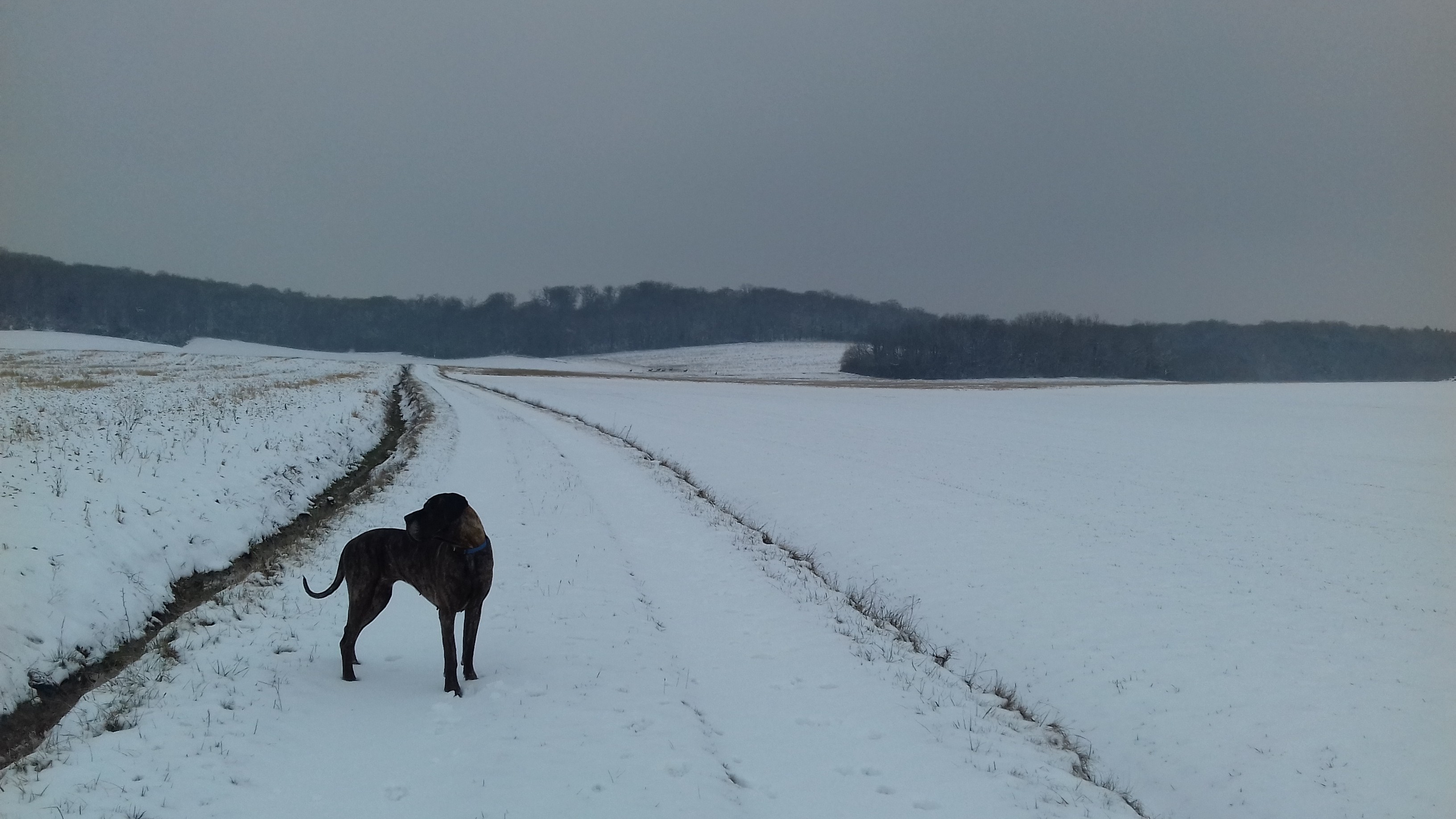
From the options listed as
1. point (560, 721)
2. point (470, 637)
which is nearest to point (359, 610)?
point (470, 637)

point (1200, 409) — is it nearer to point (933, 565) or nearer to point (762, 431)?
point (762, 431)

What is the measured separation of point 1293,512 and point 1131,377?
122777 millimetres

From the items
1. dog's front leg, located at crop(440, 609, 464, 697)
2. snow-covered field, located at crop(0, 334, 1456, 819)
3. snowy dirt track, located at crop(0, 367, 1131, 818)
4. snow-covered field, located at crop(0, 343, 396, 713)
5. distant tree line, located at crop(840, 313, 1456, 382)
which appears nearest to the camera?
snowy dirt track, located at crop(0, 367, 1131, 818)

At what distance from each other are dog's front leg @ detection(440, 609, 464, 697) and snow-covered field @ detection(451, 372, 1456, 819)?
6362 mm

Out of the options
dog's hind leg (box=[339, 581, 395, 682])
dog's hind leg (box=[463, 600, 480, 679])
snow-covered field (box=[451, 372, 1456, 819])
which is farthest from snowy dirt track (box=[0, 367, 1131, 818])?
snow-covered field (box=[451, 372, 1456, 819])

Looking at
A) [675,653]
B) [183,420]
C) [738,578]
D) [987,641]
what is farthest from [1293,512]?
[183,420]

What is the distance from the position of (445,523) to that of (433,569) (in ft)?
1.68

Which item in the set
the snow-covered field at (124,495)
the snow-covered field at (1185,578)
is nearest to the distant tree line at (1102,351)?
the snow-covered field at (1185,578)

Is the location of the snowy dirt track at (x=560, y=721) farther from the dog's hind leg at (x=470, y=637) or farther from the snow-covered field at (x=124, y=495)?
the snow-covered field at (x=124, y=495)

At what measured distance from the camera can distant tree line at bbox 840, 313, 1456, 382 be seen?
126750mm

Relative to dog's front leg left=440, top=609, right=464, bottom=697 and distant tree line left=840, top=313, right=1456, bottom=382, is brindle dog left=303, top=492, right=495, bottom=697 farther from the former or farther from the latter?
distant tree line left=840, top=313, right=1456, bottom=382

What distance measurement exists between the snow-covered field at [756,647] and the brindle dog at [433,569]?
490 millimetres

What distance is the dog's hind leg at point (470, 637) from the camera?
7301 mm

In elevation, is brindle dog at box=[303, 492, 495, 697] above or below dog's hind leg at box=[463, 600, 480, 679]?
above
